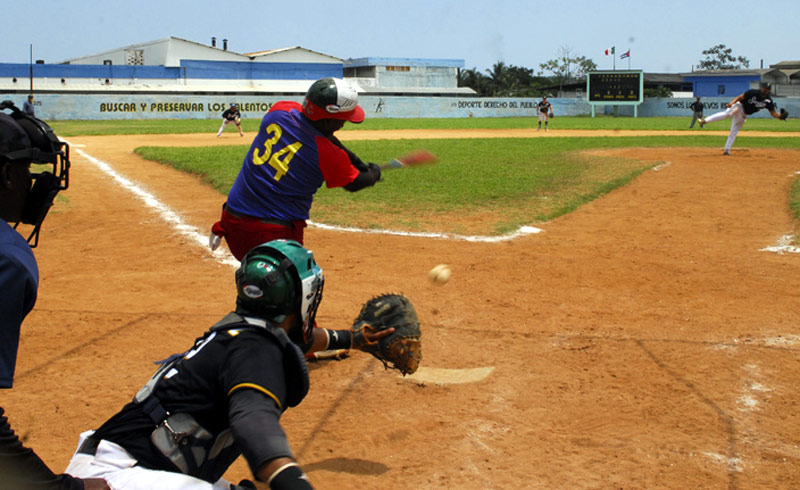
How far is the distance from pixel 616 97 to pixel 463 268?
4794 centimetres

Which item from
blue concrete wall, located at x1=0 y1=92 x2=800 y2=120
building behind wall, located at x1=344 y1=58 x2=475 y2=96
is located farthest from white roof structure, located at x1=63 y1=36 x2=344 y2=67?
blue concrete wall, located at x1=0 y1=92 x2=800 y2=120

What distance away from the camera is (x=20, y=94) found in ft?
159

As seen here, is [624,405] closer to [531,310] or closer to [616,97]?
[531,310]

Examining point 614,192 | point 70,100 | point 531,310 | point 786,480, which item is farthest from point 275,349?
point 70,100

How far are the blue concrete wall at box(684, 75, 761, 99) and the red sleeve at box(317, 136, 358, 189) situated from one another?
79940mm

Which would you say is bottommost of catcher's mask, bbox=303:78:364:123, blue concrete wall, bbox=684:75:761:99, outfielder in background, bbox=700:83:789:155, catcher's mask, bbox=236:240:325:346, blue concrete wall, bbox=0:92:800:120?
catcher's mask, bbox=236:240:325:346

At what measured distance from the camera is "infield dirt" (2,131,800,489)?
401 cm

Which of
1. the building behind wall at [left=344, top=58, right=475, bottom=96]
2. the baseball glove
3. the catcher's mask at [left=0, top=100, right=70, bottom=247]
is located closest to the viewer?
the catcher's mask at [left=0, top=100, right=70, bottom=247]

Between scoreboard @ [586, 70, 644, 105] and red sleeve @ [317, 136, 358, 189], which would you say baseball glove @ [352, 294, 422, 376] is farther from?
scoreboard @ [586, 70, 644, 105]

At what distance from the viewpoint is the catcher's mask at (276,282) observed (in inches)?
101

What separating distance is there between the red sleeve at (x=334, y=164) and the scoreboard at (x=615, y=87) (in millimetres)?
51057

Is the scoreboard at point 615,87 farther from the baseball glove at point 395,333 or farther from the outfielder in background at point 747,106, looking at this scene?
the baseball glove at point 395,333

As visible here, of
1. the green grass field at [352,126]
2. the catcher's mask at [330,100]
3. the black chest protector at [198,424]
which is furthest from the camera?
the green grass field at [352,126]

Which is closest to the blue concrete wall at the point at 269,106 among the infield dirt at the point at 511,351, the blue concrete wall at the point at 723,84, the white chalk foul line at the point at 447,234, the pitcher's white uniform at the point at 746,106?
the blue concrete wall at the point at 723,84
